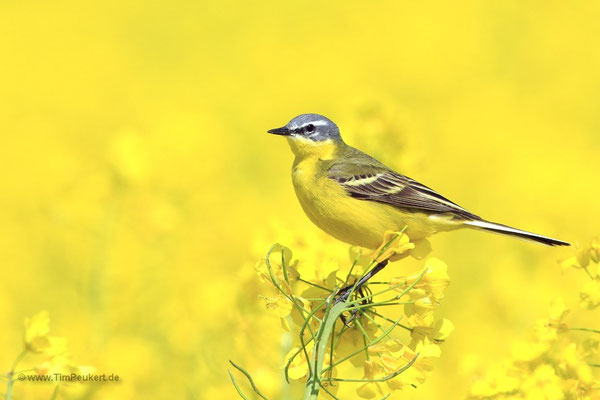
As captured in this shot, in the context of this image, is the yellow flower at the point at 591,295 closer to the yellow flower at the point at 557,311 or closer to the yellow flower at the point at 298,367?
the yellow flower at the point at 557,311

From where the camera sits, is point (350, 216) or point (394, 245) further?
point (350, 216)

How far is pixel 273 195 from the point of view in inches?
463

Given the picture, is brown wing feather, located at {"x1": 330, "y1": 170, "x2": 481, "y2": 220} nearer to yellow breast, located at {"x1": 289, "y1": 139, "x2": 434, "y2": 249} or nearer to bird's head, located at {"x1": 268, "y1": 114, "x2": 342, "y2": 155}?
yellow breast, located at {"x1": 289, "y1": 139, "x2": 434, "y2": 249}

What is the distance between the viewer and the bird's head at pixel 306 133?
5.12 metres

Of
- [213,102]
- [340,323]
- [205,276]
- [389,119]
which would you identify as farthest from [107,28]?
[340,323]

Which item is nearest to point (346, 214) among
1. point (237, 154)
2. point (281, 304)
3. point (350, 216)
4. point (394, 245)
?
point (350, 216)

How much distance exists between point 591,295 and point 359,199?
5.08 ft

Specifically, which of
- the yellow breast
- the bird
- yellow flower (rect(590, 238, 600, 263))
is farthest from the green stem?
the yellow breast

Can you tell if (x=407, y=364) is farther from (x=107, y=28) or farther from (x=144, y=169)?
(x=107, y=28)

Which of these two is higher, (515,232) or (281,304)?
(281,304)

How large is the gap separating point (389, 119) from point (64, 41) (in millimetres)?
16984

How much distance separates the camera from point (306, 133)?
16.9ft

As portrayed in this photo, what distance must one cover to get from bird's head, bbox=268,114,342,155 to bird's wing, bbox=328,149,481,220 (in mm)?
165

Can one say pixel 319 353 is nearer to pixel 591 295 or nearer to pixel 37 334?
pixel 591 295
